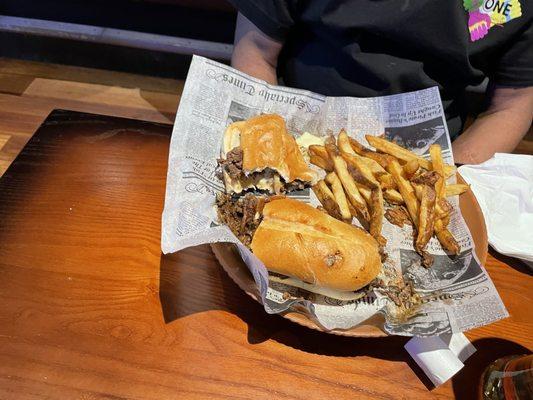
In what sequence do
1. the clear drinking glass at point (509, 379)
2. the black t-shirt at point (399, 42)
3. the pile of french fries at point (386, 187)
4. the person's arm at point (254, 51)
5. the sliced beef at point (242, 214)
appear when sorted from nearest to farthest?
the clear drinking glass at point (509, 379) < the sliced beef at point (242, 214) < the pile of french fries at point (386, 187) < the black t-shirt at point (399, 42) < the person's arm at point (254, 51)

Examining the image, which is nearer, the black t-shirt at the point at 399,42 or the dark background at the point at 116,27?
the black t-shirt at the point at 399,42

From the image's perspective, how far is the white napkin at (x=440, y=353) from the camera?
1.14 metres

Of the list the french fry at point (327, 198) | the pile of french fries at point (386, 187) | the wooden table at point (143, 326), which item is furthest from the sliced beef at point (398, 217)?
the wooden table at point (143, 326)

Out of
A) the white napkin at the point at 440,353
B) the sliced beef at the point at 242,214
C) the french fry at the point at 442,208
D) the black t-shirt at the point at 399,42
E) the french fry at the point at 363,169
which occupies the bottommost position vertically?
the white napkin at the point at 440,353

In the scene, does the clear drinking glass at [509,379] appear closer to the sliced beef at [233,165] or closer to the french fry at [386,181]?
the french fry at [386,181]

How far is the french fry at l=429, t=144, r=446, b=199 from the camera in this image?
1.50 m

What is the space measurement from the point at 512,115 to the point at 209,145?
1.49 meters

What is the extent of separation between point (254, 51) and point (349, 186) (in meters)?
0.86

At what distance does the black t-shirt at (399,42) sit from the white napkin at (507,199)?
43 centimetres

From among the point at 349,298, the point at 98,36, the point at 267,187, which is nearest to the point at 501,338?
the point at 349,298

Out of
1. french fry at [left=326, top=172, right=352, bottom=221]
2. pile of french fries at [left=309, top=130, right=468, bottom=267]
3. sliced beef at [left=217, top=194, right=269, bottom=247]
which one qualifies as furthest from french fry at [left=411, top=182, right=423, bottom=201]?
sliced beef at [left=217, top=194, right=269, bottom=247]

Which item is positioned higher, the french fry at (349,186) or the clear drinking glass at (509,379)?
the french fry at (349,186)

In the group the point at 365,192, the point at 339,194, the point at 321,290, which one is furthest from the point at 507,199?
the point at 321,290

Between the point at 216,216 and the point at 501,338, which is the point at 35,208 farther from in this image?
the point at 501,338
